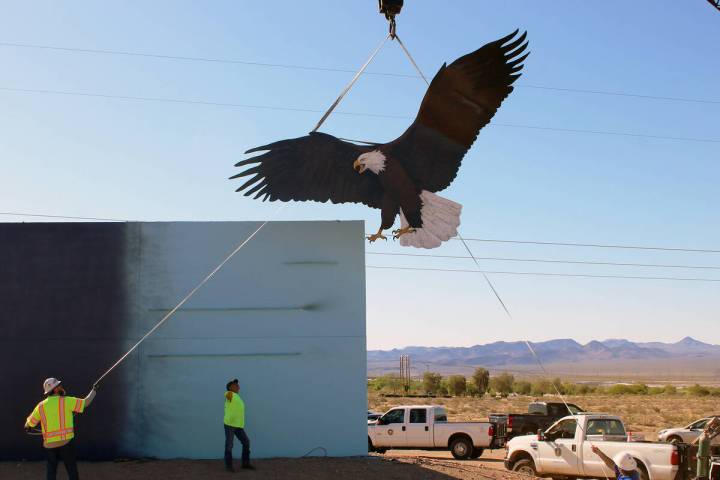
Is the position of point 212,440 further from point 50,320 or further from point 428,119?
point 428,119

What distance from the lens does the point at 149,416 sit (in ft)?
45.0

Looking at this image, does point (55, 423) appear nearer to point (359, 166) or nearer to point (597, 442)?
point (359, 166)

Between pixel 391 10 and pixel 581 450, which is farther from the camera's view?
pixel 581 450

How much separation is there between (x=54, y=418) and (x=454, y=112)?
7.68 meters

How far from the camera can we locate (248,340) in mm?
14000

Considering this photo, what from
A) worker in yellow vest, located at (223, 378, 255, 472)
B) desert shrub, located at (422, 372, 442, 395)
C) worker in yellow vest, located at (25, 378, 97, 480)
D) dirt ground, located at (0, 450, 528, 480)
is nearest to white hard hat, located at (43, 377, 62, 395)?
worker in yellow vest, located at (25, 378, 97, 480)

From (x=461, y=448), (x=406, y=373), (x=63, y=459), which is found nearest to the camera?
(x=63, y=459)

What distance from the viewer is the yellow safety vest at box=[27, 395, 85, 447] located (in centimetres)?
1065

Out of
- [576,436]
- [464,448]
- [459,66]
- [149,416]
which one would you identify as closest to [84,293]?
[149,416]

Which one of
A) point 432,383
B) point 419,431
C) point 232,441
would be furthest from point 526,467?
point 432,383

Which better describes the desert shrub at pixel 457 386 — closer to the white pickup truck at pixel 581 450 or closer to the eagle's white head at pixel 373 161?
the white pickup truck at pixel 581 450

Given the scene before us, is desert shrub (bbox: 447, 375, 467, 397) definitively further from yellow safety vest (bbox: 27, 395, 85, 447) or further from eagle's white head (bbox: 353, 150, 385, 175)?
yellow safety vest (bbox: 27, 395, 85, 447)

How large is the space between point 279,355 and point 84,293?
370 centimetres

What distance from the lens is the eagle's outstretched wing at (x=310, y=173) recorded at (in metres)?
13.6
